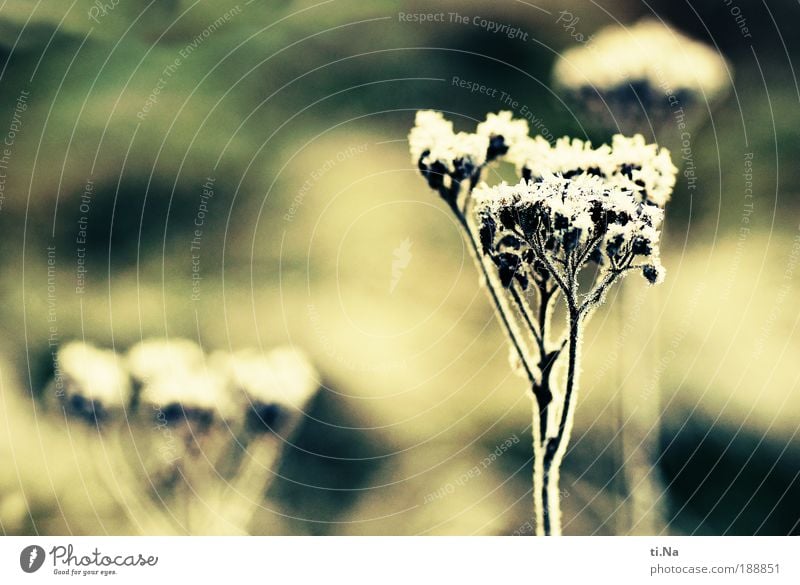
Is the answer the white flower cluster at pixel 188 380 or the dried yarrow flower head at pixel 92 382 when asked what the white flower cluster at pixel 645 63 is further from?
the dried yarrow flower head at pixel 92 382

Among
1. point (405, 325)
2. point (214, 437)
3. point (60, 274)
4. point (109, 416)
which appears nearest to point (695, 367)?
point (405, 325)

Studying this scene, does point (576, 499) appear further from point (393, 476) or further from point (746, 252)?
point (746, 252)

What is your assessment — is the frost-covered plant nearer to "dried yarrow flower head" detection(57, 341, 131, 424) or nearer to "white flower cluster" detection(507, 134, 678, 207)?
"white flower cluster" detection(507, 134, 678, 207)

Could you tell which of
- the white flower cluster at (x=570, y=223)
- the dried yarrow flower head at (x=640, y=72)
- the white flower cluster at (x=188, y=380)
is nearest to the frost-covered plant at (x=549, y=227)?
the white flower cluster at (x=570, y=223)

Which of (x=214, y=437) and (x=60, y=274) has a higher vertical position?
(x=60, y=274)

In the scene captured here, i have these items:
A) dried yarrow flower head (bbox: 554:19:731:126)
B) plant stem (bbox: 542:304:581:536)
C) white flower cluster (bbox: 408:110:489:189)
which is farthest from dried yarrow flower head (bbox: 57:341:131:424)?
dried yarrow flower head (bbox: 554:19:731:126)
